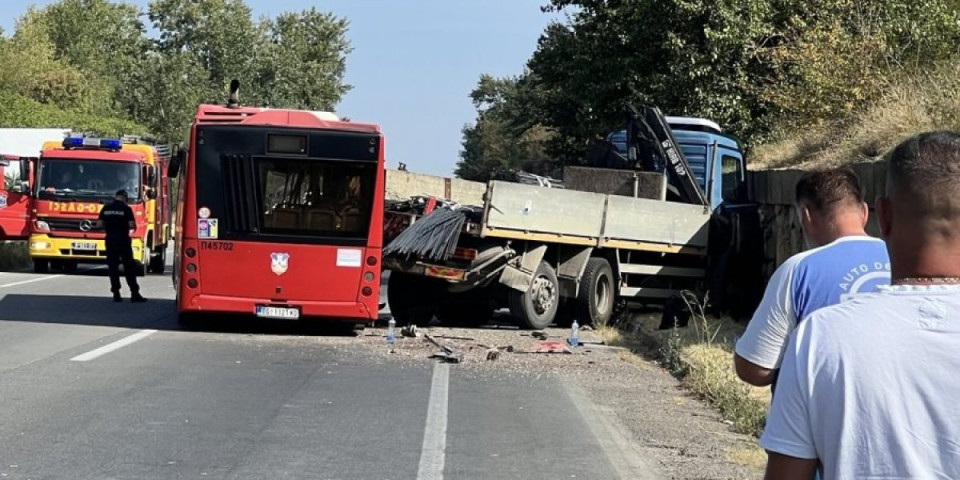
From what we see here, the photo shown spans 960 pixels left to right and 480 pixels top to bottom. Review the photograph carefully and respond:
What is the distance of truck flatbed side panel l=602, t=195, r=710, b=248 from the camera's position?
18125 mm

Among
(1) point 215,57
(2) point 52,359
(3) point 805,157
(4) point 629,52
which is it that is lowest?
(2) point 52,359

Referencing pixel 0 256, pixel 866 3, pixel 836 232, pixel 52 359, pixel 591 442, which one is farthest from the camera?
pixel 0 256

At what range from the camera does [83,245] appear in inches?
1101

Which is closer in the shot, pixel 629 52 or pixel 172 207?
pixel 629 52

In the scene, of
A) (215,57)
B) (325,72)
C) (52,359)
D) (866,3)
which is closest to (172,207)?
(866,3)

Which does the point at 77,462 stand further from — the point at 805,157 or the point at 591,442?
the point at 805,157

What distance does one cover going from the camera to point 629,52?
29.7 metres

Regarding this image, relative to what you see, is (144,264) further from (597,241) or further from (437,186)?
(597,241)

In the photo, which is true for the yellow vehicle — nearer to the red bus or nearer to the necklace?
the red bus

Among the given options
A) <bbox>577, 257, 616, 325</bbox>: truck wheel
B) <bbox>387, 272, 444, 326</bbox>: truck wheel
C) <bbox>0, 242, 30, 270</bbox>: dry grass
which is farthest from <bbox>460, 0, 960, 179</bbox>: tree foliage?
<bbox>0, 242, 30, 270</bbox>: dry grass

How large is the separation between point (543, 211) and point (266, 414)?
307 inches

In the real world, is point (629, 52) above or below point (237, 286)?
above

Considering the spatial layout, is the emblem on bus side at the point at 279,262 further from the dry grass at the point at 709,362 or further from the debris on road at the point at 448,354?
the dry grass at the point at 709,362

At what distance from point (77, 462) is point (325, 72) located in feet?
308
